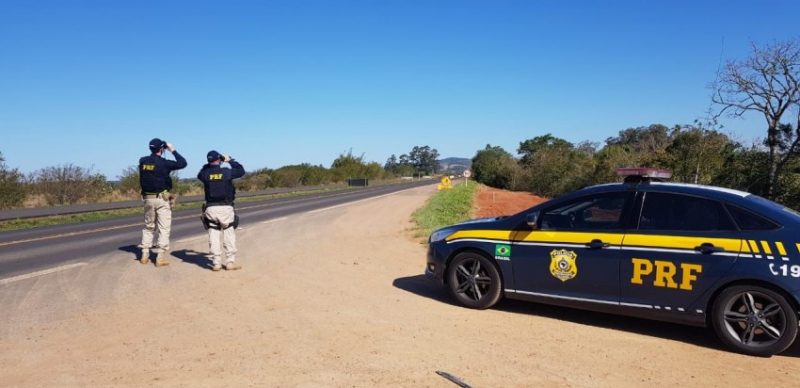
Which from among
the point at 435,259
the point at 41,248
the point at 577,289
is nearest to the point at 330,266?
the point at 435,259

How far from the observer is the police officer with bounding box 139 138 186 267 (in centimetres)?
883

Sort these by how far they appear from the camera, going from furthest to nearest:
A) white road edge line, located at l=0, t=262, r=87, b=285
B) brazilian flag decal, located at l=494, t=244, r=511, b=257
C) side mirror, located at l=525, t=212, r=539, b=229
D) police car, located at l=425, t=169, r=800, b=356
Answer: white road edge line, located at l=0, t=262, r=87, b=285 < brazilian flag decal, located at l=494, t=244, r=511, b=257 < side mirror, located at l=525, t=212, r=539, b=229 < police car, located at l=425, t=169, r=800, b=356

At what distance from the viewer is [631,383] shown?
413 cm

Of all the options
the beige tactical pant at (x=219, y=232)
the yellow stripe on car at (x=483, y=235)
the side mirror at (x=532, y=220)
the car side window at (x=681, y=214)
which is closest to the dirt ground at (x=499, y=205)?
the beige tactical pant at (x=219, y=232)

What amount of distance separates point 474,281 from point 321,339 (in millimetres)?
1982

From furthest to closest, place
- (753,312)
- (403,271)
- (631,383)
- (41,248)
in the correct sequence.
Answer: (41,248)
(403,271)
(753,312)
(631,383)

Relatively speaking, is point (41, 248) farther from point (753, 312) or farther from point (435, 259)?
point (753, 312)

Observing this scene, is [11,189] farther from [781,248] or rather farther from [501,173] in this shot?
[501,173]

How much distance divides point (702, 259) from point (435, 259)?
113 inches

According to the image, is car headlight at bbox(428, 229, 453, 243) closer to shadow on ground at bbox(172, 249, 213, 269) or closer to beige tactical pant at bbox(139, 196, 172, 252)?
shadow on ground at bbox(172, 249, 213, 269)

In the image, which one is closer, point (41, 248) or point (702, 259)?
point (702, 259)

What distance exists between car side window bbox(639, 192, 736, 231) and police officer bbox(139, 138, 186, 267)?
23.1 ft

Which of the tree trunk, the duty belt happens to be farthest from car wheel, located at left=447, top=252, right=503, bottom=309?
the tree trunk

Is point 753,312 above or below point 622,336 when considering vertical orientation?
above
